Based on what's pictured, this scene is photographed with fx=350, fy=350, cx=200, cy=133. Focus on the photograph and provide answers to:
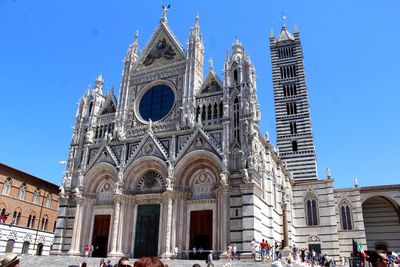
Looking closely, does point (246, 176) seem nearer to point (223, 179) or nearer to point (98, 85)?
point (223, 179)

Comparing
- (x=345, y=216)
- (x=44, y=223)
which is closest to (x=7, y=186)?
(x=44, y=223)

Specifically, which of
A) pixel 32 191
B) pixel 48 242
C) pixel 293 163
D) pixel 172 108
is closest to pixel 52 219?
pixel 48 242

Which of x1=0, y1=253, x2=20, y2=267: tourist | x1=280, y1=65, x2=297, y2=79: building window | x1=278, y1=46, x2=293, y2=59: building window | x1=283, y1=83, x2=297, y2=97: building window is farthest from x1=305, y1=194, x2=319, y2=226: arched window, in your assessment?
x1=0, y1=253, x2=20, y2=267: tourist

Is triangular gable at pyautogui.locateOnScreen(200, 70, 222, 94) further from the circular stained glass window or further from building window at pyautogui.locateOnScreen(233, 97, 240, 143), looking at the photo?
the circular stained glass window

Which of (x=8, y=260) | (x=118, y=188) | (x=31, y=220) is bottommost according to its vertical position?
(x=8, y=260)

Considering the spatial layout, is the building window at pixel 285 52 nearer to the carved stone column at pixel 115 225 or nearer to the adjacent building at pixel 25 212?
the carved stone column at pixel 115 225

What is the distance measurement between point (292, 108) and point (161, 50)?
62.8 ft

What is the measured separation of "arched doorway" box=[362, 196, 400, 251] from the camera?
126 feet

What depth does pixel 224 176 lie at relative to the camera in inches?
929

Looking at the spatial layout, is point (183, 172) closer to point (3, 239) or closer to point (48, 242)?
point (3, 239)

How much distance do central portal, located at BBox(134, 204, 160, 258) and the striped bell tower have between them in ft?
63.5

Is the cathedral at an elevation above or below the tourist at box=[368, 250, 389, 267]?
above

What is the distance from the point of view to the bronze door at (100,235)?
89.2 feet

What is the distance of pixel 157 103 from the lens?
30250mm
